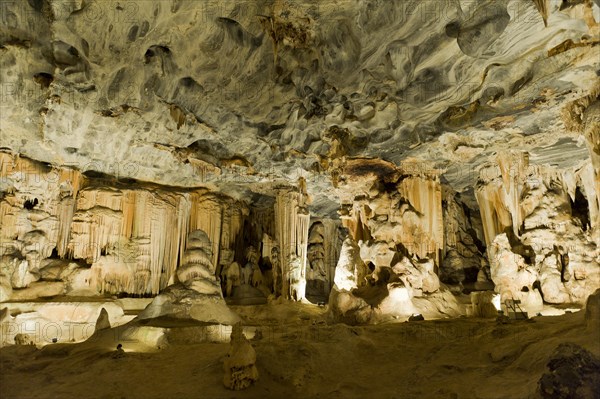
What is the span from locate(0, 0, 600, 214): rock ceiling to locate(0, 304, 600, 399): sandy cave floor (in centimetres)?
495

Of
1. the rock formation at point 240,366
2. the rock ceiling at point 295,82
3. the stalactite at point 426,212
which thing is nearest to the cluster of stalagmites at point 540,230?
the rock ceiling at point 295,82

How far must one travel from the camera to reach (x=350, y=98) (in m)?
11.0

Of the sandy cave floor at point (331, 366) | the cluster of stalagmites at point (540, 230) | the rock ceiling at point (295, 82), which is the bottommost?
the sandy cave floor at point (331, 366)

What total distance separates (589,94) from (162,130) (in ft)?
33.7

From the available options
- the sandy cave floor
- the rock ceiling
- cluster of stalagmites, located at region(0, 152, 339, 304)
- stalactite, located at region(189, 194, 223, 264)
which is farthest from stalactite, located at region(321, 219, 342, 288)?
the sandy cave floor

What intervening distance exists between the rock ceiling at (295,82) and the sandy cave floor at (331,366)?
495 cm

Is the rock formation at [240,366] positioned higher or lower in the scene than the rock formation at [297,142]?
lower

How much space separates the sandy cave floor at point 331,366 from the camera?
20.7ft

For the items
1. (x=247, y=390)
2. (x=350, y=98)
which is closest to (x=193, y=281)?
(x=247, y=390)

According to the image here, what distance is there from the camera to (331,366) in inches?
291

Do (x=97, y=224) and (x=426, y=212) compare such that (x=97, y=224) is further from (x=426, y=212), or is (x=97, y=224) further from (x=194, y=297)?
(x=426, y=212)

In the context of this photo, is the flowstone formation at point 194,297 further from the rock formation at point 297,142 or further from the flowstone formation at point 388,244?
the flowstone formation at point 388,244

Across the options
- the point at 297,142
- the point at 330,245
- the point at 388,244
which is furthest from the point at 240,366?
the point at 330,245

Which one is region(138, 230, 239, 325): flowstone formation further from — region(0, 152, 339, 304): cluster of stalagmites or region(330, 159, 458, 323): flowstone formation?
region(330, 159, 458, 323): flowstone formation
